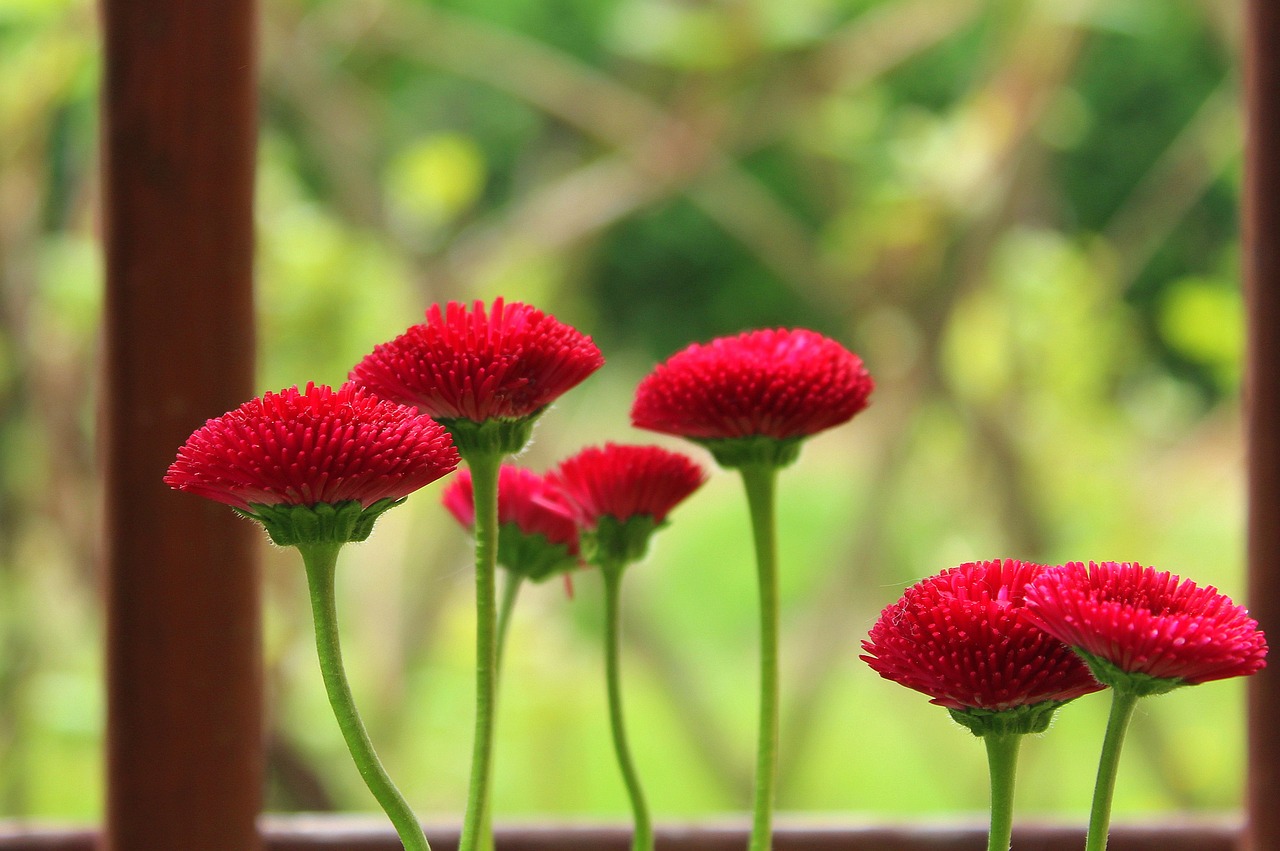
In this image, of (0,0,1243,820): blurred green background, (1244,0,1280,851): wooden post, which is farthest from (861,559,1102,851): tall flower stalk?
(0,0,1243,820): blurred green background

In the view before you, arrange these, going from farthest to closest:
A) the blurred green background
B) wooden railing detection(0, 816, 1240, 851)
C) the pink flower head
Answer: the blurred green background, wooden railing detection(0, 816, 1240, 851), the pink flower head

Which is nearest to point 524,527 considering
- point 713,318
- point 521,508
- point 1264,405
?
point 521,508

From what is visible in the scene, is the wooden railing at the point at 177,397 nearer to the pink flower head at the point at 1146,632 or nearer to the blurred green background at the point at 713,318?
the pink flower head at the point at 1146,632

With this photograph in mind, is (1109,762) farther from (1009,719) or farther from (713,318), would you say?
(713,318)

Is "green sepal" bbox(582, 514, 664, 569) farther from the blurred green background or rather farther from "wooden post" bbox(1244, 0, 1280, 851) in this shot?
the blurred green background

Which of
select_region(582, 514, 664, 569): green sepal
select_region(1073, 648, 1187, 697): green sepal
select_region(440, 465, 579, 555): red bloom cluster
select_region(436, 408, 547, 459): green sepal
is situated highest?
select_region(436, 408, 547, 459): green sepal

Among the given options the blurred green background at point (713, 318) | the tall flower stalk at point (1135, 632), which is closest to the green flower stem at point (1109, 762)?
the tall flower stalk at point (1135, 632)

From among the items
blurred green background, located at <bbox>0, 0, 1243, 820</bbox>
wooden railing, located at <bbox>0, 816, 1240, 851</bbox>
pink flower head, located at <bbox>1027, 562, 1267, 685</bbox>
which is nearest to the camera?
pink flower head, located at <bbox>1027, 562, 1267, 685</bbox>

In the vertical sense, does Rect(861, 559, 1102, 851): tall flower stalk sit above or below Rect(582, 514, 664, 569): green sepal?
below
